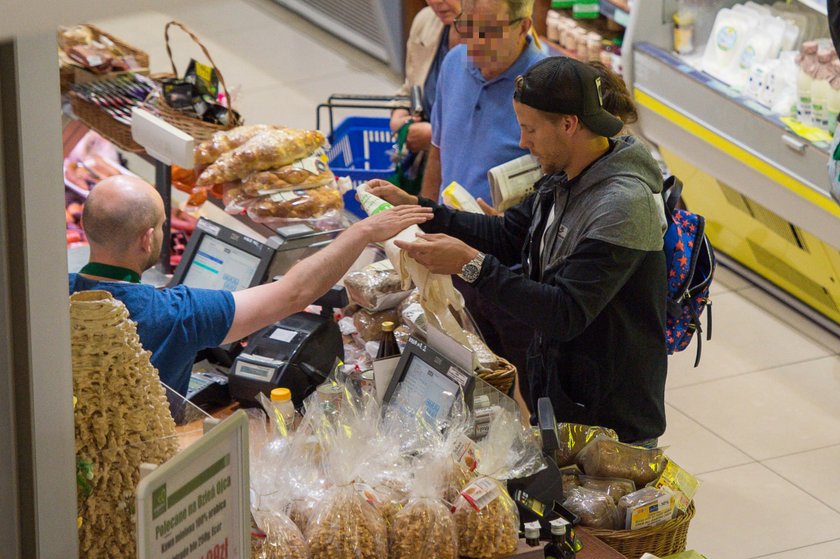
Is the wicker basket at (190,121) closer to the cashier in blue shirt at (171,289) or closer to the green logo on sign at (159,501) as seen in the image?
the cashier in blue shirt at (171,289)

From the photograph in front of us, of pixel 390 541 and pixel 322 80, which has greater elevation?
pixel 390 541

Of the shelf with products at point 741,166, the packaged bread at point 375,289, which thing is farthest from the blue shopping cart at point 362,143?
the packaged bread at point 375,289

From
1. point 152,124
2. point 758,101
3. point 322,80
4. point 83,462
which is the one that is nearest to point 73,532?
point 83,462

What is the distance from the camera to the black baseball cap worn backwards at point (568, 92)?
9.40 ft

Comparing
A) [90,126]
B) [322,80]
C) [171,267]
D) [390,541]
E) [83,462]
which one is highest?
[83,462]

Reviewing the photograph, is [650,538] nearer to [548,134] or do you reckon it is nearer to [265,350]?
[548,134]

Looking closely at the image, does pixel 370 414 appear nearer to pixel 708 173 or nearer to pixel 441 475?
pixel 441 475

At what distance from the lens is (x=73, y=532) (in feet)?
5.48

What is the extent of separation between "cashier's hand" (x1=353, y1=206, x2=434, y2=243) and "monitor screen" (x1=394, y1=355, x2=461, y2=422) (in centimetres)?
40

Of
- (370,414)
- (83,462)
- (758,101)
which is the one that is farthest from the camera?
(758,101)

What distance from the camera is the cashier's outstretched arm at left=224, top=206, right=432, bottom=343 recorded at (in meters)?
3.04

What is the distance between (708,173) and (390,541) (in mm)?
4082

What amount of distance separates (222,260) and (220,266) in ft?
0.07

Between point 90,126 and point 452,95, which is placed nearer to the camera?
point 452,95
